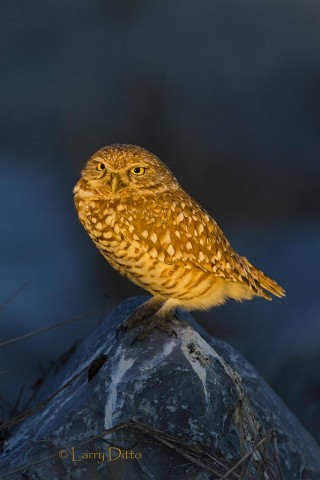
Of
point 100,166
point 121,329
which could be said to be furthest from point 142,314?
point 100,166

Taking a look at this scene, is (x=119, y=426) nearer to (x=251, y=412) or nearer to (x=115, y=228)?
(x=251, y=412)

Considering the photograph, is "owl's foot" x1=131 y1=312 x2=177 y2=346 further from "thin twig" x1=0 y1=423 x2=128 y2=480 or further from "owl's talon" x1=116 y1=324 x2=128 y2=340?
"thin twig" x1=0 y1=423 x2=128 y2=480

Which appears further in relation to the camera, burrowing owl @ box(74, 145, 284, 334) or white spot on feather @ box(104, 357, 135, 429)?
burrowing owl @ box(74, 145, 284, 334)

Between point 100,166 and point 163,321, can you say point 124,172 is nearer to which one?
point 100,166

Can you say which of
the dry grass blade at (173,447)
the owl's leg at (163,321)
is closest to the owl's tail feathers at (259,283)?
the owl's leg at (163,321)

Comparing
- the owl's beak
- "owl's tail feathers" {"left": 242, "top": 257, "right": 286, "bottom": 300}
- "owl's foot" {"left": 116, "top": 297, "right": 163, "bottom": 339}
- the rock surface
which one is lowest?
the rock surface

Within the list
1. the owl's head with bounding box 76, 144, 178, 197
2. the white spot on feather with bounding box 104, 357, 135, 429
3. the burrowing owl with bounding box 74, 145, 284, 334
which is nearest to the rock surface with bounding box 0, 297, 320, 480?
the white spot on feather with bounding box 104, 357, 135, 429

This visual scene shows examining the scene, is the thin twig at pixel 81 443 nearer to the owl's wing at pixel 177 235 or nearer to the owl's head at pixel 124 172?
the owl's wing at pixel 177 235
